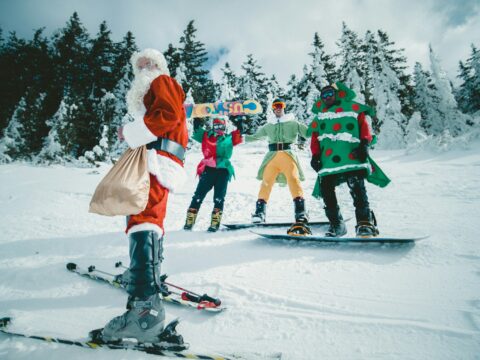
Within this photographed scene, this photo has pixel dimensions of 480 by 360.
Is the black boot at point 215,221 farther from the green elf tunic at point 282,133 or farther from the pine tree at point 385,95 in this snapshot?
the pine tree at point 385,95

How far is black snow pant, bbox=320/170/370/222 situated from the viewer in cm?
339

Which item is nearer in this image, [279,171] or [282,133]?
[279,171]

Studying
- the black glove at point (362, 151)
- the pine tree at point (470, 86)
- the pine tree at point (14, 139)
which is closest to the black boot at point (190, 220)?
the black glove at point (362, 151)

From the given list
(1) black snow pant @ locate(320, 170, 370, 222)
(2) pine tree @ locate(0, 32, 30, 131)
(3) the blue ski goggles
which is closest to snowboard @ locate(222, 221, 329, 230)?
(1) black snow pant @ locate(320, 170, 370, 222)

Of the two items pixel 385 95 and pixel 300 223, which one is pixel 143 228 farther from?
pixel 385 95

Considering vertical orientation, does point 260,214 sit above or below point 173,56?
below

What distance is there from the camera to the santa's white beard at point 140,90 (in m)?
2.22

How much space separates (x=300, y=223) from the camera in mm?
3779

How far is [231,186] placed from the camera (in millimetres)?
7965

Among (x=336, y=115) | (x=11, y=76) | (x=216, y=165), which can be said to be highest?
(x=11, y=76)

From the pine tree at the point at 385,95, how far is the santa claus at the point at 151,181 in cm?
2820

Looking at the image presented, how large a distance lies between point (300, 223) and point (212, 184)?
74.2 inches

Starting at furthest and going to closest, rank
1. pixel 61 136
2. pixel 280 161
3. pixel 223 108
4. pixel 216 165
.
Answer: pixel 61 136 < pixel 223 108 < pixel 216 165 < pixel 280 161

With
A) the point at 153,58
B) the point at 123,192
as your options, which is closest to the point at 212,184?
the point at 153,58
